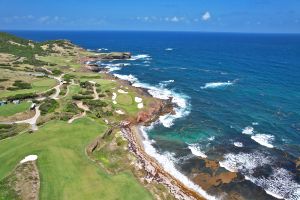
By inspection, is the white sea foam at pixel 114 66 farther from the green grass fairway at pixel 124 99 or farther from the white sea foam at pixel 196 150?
the white sea foam at pixel 196 150

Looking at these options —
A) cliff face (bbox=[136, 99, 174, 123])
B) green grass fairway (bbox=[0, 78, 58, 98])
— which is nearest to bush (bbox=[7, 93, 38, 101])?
green grass fairway (bbox=[0, 78, 58, 98])

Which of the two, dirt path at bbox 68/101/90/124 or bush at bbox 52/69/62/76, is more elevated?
dirt path at bbox 68/101/90/124

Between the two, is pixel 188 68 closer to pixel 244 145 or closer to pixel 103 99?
pixel 103 99

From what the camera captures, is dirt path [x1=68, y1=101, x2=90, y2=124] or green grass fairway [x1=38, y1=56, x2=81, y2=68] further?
green grass fairway [x1=38, y1=56, x2=81, y2=68]

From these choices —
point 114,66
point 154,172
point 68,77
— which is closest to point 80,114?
point 154,172

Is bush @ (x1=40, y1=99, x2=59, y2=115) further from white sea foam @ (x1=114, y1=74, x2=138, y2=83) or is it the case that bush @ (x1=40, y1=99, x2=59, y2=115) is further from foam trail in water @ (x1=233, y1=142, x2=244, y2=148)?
white sea foam @ (x1=114, y1=74, x2=138, y2=83)

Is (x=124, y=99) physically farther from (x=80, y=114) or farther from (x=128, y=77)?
(x=128, y=77)
